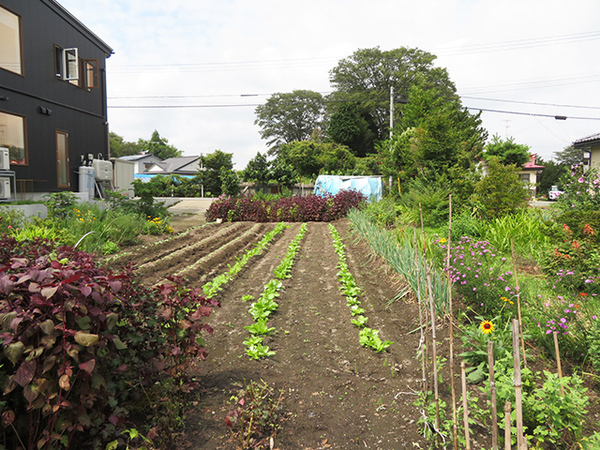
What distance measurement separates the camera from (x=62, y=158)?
12.4m

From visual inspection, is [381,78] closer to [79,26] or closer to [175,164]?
[175,164]

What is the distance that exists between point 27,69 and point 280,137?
37.1m

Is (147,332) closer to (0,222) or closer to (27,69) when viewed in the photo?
(0,222)

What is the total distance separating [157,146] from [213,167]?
38.9 meters

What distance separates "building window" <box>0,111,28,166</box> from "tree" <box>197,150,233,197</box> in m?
16.3

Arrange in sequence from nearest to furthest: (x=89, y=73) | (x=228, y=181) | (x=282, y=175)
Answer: (x=89, y=73), (x=228, y=181), (x=282, y=175)

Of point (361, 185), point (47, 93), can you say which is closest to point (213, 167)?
point (361, 185)

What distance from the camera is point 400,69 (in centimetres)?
3800

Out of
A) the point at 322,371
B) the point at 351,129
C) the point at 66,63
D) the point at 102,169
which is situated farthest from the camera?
the point at 351,129

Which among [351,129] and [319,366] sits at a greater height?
[351,129]

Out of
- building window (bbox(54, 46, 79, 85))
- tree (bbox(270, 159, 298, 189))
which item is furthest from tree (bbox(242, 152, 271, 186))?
building window (bbox(54, 46, 79, 85))

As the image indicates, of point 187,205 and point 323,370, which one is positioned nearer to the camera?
point 323,370

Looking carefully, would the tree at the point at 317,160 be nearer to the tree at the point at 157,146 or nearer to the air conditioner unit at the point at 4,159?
the air conditioner unit at the point at 4,159

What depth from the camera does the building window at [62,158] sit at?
39.8 feet
